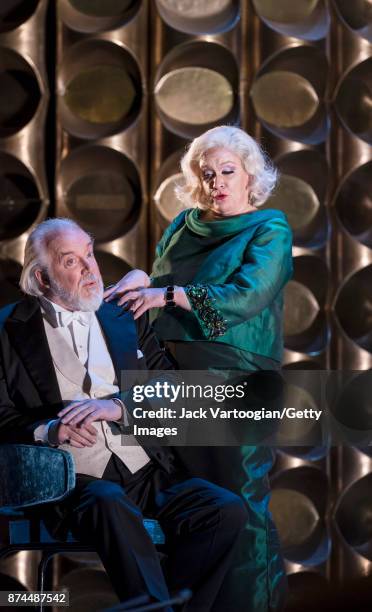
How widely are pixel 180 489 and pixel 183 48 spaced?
141 centimetres

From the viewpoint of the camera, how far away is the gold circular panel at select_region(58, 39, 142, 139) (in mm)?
2910

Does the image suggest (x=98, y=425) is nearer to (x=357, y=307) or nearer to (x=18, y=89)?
(x=357, y=307)

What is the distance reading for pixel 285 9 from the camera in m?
3.01

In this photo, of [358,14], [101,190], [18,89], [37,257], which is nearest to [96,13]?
[18,89]

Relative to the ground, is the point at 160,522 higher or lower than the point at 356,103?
lower

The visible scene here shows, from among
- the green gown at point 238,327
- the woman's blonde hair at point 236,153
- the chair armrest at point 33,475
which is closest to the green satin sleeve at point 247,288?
the green gown at point 238,327

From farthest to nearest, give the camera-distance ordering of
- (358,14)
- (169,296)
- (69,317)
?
(358,14) < (169,296) < (69,317)

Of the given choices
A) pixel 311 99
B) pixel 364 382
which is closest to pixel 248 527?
pixel 364 382

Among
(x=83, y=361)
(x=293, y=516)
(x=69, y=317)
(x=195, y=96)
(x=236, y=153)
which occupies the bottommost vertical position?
(x=293, y=516)

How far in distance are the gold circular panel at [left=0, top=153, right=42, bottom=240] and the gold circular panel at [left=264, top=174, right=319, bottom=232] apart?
0.73m

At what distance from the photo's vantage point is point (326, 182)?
296cm

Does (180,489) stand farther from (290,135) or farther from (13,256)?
(290,135)

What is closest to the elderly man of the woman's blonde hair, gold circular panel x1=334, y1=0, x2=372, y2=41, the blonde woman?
the blonde woman

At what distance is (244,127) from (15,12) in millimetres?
793
